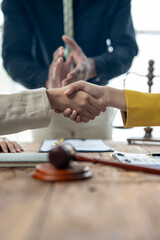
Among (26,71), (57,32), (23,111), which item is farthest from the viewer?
(57,32)

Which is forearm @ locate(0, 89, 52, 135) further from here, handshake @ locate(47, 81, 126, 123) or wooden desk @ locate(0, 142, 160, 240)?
wooden desk @ locate(0, 142, 160, 240)

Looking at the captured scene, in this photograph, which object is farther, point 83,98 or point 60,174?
point 83,98

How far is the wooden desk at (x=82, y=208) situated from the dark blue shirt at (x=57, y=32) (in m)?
1.53

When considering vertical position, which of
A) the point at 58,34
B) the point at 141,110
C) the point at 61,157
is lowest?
the point at 141,110

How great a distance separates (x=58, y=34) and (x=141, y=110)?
1.18m

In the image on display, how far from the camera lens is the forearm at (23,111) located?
1160 mm

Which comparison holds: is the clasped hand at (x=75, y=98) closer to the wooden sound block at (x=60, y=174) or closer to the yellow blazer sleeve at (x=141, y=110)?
the yellow blazer sleeve at (x=141, y=110)

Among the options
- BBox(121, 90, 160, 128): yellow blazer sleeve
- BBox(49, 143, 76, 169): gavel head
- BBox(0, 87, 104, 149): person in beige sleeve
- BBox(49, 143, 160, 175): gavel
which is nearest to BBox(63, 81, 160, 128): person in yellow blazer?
BBox(121, 90, 160, 128): yellow blazer sleeve

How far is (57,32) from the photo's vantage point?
85.0 inches

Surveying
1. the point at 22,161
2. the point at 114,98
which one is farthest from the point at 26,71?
the point at 22,161

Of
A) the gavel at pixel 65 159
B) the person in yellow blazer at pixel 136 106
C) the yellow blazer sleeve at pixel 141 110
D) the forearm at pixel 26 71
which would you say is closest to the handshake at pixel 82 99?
the person in yellow blazer at pixel 136 106

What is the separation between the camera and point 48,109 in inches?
47.8

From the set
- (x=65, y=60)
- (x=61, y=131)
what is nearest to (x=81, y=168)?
(x=61, y=131)

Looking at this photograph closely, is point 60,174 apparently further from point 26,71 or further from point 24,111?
point 26,71
